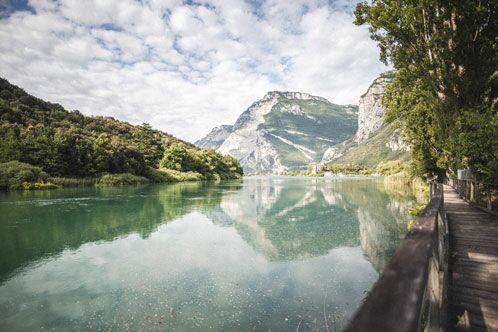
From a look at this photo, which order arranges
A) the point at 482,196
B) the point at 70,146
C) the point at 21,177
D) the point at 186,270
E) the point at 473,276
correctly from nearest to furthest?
the point at 473,276 → the point at 186,270 → the point at 482,196 → the point at 21,177 → the point at 70,146

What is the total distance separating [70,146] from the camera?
58.0m

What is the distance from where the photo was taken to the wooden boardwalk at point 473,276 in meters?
4.23

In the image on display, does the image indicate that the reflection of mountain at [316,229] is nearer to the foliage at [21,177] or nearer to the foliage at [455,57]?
the foliage at [455,57]

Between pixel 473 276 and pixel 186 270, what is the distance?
30.6ft

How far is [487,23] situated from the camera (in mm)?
13359

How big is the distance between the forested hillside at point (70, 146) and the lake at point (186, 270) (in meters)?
35.3

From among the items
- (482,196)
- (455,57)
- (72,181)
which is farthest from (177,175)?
(455,57)

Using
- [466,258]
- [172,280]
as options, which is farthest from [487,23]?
[172,280]

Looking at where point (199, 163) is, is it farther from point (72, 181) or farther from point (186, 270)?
point (186, 270)

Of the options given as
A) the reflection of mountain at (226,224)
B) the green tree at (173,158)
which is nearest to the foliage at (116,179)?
the green tree at (173,158)

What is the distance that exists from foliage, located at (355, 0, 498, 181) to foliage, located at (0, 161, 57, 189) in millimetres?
49374

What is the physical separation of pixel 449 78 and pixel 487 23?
104 inches

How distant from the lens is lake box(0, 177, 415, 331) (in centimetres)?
791

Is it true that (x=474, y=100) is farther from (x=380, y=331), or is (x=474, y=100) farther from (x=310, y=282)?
(x=380, y=331)
